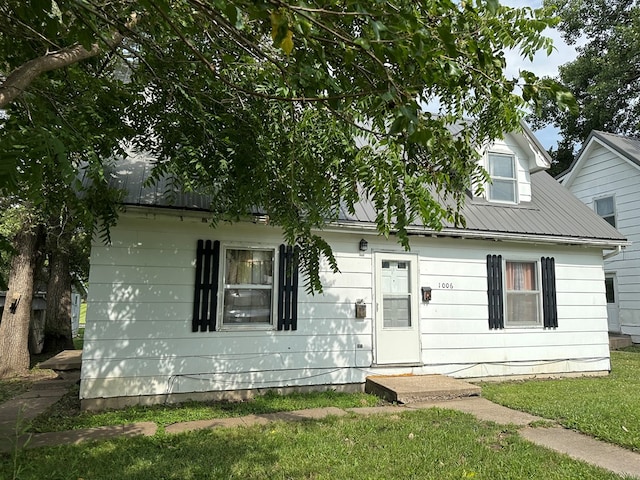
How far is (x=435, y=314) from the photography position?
787cm

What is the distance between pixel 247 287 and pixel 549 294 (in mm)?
6040

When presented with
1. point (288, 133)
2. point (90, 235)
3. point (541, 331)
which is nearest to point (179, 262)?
point (90, 235)

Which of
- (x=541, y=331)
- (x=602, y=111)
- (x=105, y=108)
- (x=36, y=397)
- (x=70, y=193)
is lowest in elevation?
(x=36, y=397)

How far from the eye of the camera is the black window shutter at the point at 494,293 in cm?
821

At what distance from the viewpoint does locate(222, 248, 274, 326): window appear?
6.77 m

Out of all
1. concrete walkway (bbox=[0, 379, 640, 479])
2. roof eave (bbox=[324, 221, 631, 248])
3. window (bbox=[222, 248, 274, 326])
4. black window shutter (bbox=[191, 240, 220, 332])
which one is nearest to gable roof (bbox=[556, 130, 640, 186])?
roof eave (bbox=[324, 221, 631, 248])

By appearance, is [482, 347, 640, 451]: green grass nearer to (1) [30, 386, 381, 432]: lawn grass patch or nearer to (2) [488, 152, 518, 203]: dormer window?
(1) [30, 386, 381, 432]: lawn grass patch

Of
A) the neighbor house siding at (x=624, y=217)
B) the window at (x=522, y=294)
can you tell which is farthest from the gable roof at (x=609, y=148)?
the window at (x=522, y=294)

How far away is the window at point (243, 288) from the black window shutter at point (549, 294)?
5140mm

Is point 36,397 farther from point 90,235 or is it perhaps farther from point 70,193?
point 70,193

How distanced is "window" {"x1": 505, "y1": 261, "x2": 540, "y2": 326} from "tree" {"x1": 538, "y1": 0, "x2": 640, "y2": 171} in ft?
46.9

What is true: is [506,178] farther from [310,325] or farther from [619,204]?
[619,204]

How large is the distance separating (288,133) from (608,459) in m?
4.38

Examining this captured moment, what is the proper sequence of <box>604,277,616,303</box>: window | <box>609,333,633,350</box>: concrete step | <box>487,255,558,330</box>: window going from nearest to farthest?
<box>487,255,558,330</box>: window
<box>609,333,633,350</box>: concrete step
<box>604,277,616,303</box>: window
